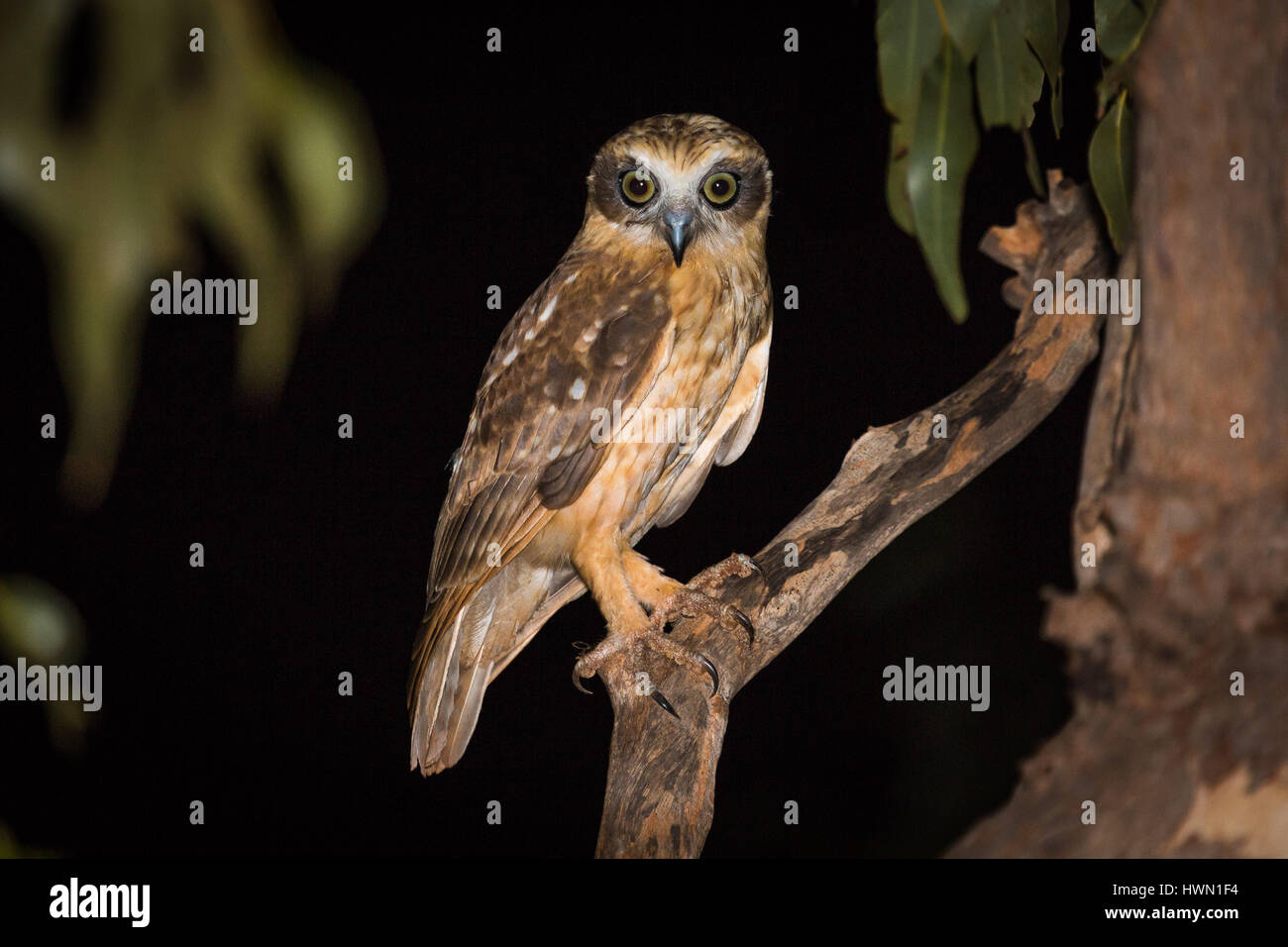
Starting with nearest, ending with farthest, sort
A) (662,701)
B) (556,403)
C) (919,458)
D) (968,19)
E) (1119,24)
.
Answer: (968,19) → (1119,24) → (662,701) → (556,403) → (919,458)

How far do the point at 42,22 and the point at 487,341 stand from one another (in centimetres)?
124

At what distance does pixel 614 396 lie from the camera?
1878mm

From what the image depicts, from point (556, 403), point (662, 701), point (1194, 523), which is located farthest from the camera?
point (556, 403)

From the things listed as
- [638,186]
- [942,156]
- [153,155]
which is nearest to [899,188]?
[942,156]

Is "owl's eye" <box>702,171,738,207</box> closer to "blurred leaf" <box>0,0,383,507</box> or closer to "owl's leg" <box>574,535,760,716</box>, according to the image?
"owl's leg" <box>574,535,760,716</box>

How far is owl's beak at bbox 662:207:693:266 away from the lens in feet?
6.10

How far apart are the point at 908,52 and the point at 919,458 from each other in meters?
0.76

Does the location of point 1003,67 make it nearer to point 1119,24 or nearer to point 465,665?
point 1119,24

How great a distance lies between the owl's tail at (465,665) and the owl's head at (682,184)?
0.71m

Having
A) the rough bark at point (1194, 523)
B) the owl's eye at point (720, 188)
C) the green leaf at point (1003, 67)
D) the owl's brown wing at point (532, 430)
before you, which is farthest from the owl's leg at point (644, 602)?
the green leaf at point (1003, 67)

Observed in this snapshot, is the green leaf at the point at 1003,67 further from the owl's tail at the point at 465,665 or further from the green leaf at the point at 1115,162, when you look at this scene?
the owl's tail at the point at 465,665

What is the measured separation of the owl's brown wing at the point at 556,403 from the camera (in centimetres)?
188

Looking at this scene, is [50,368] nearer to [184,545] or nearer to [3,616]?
[184,545]
